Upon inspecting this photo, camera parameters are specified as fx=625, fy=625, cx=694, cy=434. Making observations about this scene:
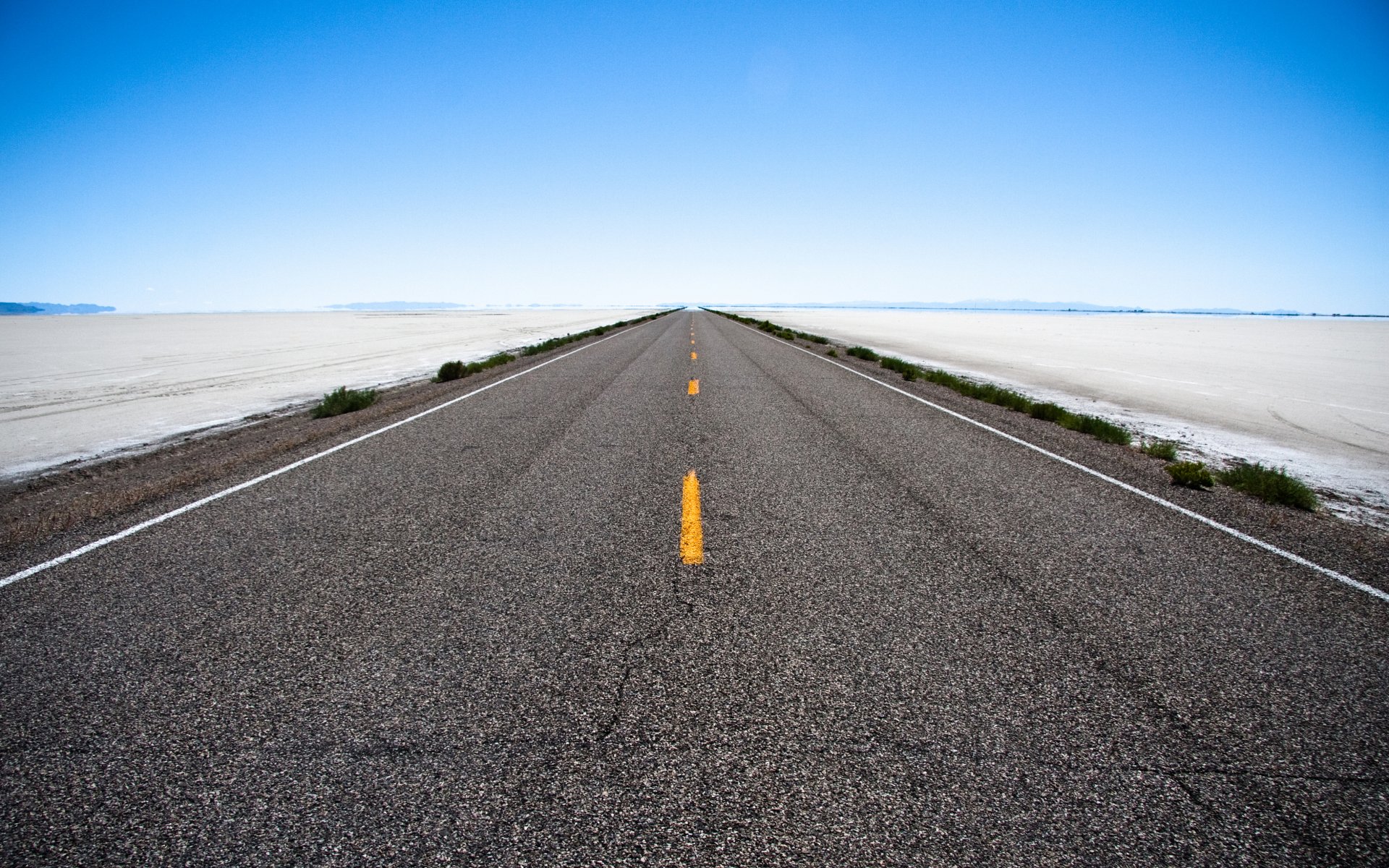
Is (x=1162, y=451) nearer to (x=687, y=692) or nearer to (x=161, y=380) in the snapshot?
(x=687, y=692)

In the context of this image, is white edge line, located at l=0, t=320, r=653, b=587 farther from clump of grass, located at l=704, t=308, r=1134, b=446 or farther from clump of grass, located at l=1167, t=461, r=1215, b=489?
clump of grass, located at l=704, t=308, r=1134, b=446

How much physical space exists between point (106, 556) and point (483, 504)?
2.38m

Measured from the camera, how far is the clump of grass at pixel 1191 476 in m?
6.23

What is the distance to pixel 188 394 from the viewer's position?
539 inches

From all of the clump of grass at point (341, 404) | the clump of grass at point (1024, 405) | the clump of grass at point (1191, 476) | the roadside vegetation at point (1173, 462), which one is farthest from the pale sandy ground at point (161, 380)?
the clump of grass at point (1024, 405)

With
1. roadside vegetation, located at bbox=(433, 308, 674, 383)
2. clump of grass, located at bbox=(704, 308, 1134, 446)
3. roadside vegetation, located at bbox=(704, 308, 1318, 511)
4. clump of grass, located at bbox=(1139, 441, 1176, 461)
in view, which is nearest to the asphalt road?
roadside vegetation, located at bbox=(704, 308, 1318, 511)

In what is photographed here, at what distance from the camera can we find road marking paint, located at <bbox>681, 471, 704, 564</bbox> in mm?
4077

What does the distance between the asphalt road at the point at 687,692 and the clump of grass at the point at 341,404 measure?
18.8ft

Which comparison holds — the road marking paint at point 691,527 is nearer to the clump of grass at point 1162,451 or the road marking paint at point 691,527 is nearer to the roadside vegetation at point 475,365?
the clump of grass at point 1162,451

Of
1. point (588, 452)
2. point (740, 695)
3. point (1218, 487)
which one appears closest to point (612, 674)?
point (740, 695)

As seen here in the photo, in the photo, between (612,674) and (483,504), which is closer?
(612,674)

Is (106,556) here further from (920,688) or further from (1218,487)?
(1218,487)

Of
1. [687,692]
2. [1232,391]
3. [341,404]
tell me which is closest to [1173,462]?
[687,692]

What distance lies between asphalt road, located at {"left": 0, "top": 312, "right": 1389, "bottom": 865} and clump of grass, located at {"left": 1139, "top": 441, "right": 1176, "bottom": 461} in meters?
3.12
